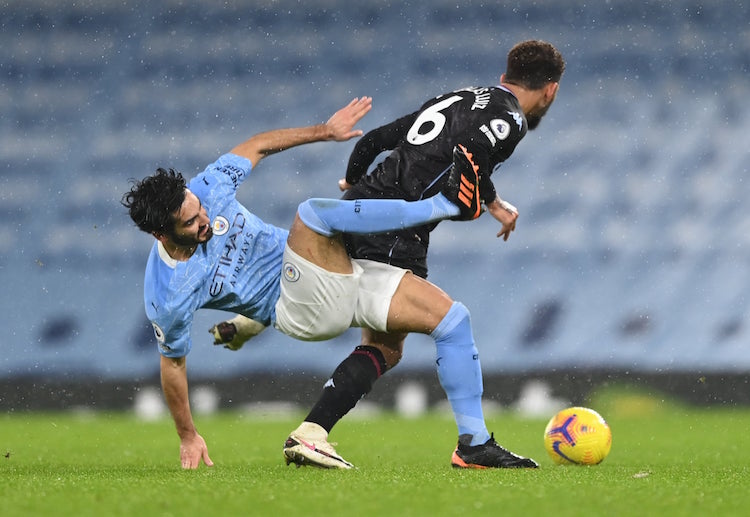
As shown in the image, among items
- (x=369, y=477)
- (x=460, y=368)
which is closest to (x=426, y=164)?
(x=460, y=368)

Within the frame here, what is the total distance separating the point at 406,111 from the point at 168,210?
727 cm

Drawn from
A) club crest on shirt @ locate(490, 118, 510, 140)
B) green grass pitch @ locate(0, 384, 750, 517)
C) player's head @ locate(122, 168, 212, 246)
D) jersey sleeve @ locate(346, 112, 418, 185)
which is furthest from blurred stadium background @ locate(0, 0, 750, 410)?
player's head @ locate(122, 168, 212, 246)

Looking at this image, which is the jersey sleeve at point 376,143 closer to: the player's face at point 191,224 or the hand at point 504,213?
the hand at point 504,213

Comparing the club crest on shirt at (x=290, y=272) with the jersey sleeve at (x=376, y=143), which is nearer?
the club crest on shirt at (x=290, y=272)

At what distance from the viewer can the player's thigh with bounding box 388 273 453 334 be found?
4348mm

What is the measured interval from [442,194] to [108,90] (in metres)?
7.83

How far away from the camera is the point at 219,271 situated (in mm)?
4414

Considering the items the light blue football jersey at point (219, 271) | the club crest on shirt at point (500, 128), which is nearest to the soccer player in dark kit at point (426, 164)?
the club crest on shirt at point (500, 128)

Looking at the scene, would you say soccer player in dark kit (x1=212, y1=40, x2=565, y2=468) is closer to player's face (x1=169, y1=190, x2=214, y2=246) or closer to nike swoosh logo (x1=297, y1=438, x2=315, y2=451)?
nike swoosh logo (x1=297, y1=438, x2=315, y2=451)

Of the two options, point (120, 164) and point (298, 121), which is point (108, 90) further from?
point (298, 121)

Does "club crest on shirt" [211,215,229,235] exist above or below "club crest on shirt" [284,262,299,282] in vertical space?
above

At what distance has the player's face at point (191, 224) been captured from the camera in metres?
4.18

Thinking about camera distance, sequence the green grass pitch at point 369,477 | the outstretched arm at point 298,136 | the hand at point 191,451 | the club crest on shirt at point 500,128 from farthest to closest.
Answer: the outstretched arm at point 298,136
the hand at point 191,451
the club crest on shirt at point 500,128
the green grass pitch at point 369,477

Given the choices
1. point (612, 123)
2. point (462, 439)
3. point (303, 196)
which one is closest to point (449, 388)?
point (462, 439)
